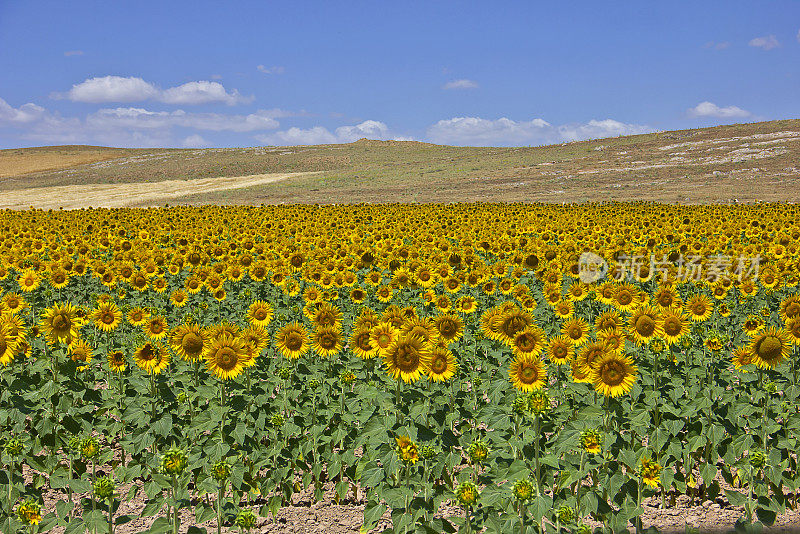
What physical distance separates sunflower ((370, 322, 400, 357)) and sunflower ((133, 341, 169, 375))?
2316 mm

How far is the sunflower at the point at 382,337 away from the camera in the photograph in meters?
5.52

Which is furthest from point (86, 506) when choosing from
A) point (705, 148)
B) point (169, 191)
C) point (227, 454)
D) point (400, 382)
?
point (705, 148)

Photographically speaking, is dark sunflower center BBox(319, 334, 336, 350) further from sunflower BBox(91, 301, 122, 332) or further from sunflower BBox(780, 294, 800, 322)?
sunflower BBox(780, 294, 800, 322)

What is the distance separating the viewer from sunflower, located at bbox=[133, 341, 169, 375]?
6.04 m

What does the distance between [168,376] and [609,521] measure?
4.87m

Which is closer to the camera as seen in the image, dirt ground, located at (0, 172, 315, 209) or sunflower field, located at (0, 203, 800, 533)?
sunflower field, located at (0, 203, 800, 533)

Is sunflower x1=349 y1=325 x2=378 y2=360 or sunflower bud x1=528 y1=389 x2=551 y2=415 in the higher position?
sunflower x1=349 y1=325 x2=378 y2=360

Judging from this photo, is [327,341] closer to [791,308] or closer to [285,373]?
[285,373]

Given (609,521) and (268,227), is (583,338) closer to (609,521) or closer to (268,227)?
(609,521)

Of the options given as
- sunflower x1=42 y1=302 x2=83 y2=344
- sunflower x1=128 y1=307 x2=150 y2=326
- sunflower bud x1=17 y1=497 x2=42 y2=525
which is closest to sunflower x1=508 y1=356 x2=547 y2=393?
sunflower bud x1=17 y1=497 x2=42 y2=525

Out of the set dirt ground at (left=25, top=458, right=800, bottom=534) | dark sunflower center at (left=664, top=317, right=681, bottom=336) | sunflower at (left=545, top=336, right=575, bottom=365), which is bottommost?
dirt ground at (left=25, top=458, right=800, bottom=534)

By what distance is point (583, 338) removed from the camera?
6.20m

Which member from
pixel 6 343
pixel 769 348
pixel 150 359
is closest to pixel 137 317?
pixel 6 343

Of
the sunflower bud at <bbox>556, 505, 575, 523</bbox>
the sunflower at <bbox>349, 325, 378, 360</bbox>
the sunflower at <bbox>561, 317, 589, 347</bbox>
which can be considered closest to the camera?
the sunflower bud at <bbox>556, 505, 575, 523</bbox>
